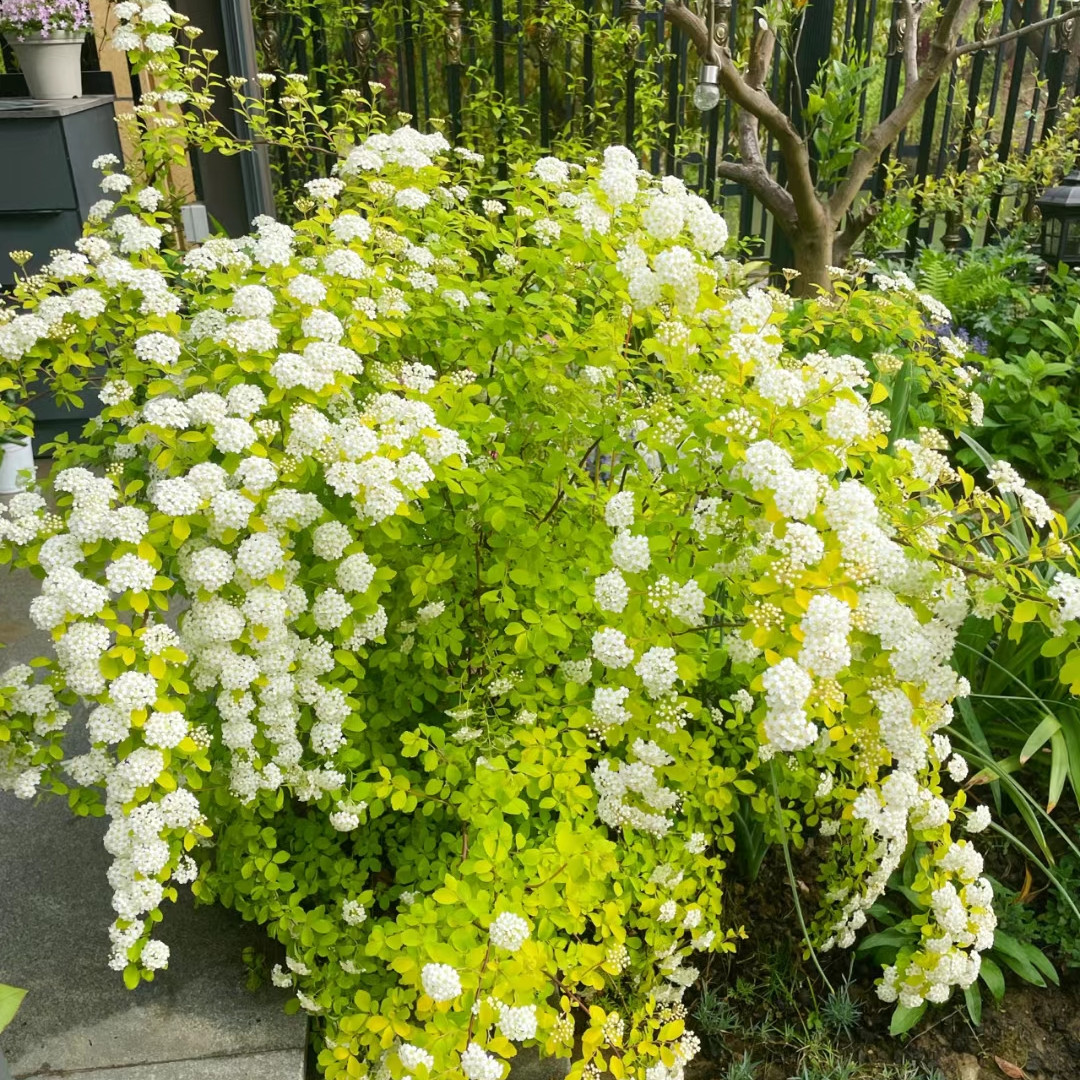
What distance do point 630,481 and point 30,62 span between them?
3255mm

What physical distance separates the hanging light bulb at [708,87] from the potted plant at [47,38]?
2.33m

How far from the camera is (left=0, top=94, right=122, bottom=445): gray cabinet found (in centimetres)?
365

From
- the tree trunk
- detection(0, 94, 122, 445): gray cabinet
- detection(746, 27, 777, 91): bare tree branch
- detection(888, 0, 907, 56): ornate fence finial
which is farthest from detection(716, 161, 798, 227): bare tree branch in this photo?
detection(0, 94, 122, 445): gray cabinet

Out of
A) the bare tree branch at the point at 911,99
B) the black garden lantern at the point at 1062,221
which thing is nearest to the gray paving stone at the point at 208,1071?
the bare tree branch at the point at 911,99

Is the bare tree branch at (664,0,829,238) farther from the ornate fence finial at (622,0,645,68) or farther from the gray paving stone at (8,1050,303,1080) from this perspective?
the gray paving stone at (8,1050,303,1080)

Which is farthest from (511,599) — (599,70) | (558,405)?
(599,70)

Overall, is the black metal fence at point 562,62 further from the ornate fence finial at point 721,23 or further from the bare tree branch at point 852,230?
the bare tree branch at point 852,230

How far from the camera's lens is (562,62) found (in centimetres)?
476

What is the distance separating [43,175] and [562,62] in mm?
2355

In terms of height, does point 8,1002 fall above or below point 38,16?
below

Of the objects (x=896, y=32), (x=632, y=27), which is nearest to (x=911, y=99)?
(x=896, y=32)

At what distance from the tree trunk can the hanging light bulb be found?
68 cm

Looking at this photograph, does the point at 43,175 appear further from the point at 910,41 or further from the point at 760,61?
the point at 910,41

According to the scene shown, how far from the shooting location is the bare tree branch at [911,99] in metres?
3.47
